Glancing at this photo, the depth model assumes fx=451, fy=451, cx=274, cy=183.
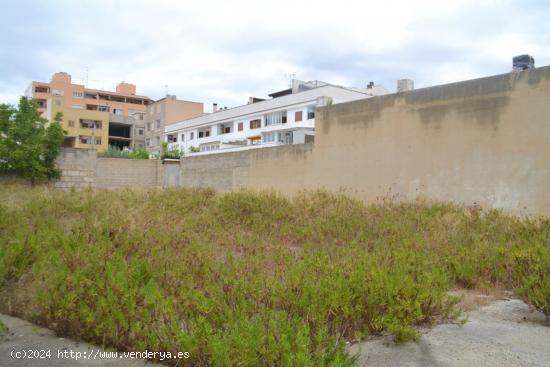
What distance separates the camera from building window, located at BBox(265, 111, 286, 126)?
40.3 metres

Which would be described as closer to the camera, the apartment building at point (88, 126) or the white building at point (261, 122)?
the white building at point (261, 122)

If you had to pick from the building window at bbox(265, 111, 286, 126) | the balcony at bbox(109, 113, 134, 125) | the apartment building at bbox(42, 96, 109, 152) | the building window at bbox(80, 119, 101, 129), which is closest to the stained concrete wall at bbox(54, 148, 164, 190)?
the building window at bbox(265, 111, 286, 126)

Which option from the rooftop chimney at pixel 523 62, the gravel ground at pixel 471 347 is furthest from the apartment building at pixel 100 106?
the gravel ground at pixel 471 347

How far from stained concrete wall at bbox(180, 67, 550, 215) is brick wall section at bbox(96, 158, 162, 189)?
9.37 metres

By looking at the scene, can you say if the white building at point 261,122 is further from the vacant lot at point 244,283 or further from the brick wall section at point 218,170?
the vacant lot at point 244,283

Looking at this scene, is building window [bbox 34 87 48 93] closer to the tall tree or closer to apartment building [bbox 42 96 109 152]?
apartment building [bbox 42 96 109 152]

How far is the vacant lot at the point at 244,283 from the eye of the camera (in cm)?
314

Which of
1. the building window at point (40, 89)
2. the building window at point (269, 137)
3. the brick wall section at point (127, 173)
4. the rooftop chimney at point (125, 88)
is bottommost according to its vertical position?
the brick wall section at point (127, 173)

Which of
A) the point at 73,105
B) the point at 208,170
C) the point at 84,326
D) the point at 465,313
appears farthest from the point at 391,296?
the point at 73,105

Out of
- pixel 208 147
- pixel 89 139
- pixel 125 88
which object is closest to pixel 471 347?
pixel 208 147

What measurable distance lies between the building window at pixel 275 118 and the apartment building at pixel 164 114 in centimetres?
1966

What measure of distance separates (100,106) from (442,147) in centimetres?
6980

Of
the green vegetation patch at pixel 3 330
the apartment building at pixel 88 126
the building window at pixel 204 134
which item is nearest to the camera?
the green vegetation patch at pixel 3 330

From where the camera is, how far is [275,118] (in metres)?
41.2
